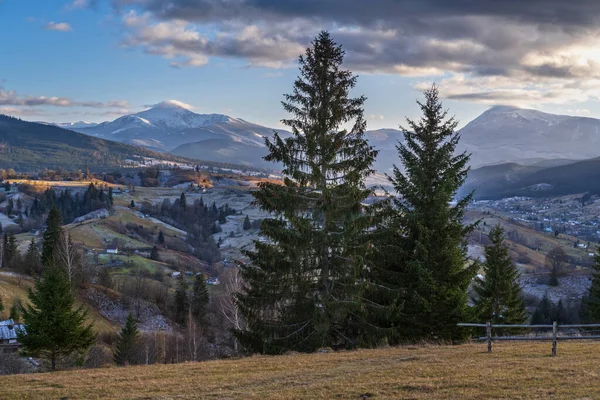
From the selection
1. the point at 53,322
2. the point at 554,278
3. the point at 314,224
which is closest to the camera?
the point at 314,224

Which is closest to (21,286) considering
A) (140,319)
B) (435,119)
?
(140,319)

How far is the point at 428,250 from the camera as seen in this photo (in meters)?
29.2

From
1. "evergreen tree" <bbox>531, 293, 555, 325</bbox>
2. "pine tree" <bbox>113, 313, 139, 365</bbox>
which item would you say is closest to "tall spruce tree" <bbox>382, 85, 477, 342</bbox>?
"pine tree" <bbox>113, 313, 139, 365</bbox>

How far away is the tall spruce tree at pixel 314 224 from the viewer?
2659cm

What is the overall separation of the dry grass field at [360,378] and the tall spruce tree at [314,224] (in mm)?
3820

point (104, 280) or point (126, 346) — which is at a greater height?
point (126, 346)

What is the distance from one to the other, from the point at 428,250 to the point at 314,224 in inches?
286

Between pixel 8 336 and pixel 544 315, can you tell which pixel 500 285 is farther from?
pixel 8 336

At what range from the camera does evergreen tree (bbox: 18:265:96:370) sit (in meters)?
31.5

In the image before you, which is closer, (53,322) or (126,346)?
(53,322)

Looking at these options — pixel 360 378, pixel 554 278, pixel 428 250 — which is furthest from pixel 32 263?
pixel 554 278

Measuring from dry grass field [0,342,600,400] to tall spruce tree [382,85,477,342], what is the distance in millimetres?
4854

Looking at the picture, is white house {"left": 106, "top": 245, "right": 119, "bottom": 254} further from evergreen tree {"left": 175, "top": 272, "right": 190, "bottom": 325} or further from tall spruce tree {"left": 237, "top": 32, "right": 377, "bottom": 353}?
tall spruce tree {"left": 237, "top": 32, "right": 377, "bottom": 353}

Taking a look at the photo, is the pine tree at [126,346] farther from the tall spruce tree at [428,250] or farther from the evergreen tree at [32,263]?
the evergreen tree at [32,263]
